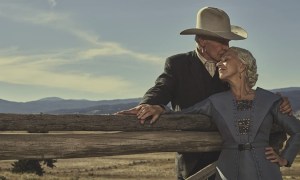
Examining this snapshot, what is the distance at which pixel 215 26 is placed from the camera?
441cm

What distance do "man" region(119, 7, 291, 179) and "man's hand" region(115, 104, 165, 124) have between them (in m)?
Answer: 0.40

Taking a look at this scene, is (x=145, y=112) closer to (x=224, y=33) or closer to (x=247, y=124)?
(x=247, y=124)

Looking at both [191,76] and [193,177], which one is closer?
[193,177]

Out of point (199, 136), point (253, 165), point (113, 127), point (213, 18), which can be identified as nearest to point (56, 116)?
point (113, 127)

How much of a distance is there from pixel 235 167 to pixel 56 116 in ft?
4.55

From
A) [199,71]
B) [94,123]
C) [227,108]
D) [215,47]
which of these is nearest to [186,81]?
[199,71]

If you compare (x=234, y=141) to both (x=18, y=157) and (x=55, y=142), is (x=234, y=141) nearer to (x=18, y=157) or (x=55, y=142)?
(x=55, y=142)

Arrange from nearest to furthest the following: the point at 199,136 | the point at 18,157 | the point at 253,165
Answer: the point at 18,157
the point at 253,165
the point at 199,136

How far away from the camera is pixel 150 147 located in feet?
12.6

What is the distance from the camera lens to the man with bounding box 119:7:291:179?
4.32 meters

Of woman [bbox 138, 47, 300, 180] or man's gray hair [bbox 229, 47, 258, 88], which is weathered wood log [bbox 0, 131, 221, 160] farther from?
man's gray hair [bbox 229, 47, 258, 88]

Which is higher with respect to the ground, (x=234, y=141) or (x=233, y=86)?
(x=233, y=86)

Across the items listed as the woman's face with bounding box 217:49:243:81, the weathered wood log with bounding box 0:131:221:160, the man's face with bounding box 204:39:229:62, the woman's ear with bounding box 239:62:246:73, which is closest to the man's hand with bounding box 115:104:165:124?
the weathered wood log with bounding box 0:131:221:160

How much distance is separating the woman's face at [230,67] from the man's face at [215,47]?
0.62 metres
